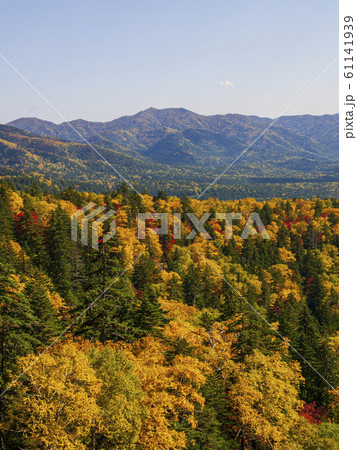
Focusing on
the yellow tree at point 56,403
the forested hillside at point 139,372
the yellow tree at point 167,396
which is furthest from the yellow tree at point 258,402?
the yellow tree at point 56,403

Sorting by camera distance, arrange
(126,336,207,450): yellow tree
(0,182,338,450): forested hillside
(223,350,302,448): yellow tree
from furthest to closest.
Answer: (223,350,302,448): yellow tree < (126,336,207,450): yellow tree < (0,182,338,450): forested hillside

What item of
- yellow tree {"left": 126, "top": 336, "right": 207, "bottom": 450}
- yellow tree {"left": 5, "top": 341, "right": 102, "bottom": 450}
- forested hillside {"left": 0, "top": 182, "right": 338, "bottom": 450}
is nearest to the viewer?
yellow tree {"left": 5, "top": 341, "right": 102, "bottom": 450}

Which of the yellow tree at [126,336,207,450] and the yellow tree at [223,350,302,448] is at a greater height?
the yellow tree at [126,336,207,450]

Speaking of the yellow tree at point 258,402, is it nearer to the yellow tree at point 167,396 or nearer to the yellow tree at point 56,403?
the yellow tree at point 167,396

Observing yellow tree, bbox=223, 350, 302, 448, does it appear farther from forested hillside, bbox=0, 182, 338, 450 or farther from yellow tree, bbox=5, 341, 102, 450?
yellow tree, bbox=5, 341, 102, 450

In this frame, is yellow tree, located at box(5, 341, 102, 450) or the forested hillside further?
the forested hillside

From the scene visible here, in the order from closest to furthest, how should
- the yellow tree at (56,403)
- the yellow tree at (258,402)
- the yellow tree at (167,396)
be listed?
the yellow tree at (56,403), the yellow tree at (167,396), the yellow tree at (258,402)

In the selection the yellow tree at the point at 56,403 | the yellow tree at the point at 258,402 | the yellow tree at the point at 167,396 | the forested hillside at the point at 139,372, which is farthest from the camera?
the yellow tree at the point at 258,402

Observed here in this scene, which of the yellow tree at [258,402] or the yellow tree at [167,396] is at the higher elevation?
the yellow tree at [167,396]

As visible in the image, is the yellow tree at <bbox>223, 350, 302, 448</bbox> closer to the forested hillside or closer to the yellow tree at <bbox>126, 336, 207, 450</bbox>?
the forested hillside

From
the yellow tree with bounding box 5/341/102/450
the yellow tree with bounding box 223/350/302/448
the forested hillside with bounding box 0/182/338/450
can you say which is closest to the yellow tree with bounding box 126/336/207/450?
the forested hillside with bounding box 0/182/338/450

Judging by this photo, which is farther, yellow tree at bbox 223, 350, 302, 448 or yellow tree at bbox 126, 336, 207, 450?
yellow tree at bbox 223, 350, 302, 448

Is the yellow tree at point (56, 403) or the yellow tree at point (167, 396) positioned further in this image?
the yellow tree at point (167, 396)
